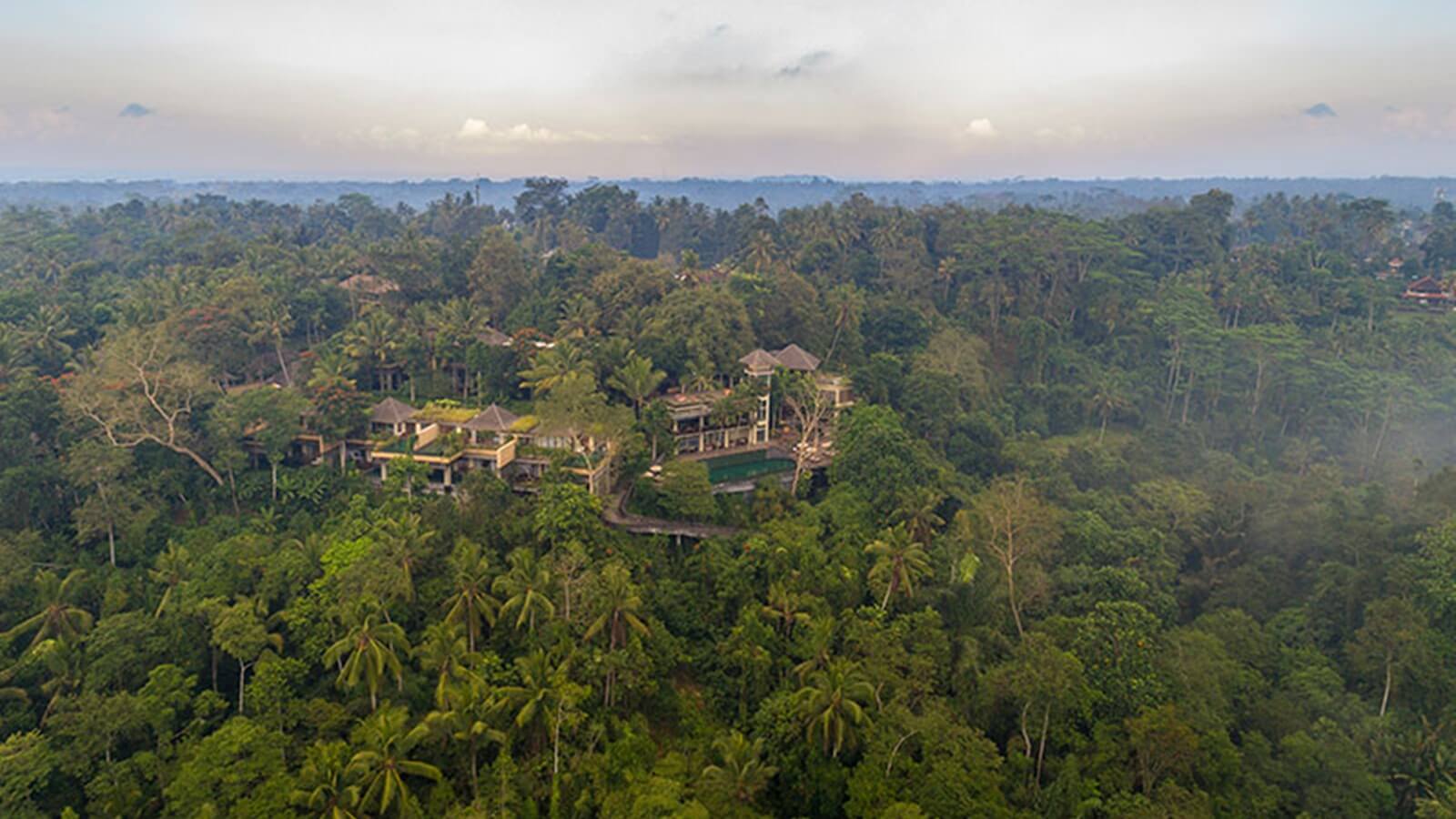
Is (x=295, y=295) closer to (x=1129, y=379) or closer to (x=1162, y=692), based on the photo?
(x=1162, y=692)

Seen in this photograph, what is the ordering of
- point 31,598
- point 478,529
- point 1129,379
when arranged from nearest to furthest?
point 31,598, point 478,529, point 1129,379

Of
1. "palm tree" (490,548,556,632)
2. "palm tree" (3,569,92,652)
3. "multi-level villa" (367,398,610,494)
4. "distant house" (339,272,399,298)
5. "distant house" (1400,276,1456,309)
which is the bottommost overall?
"palm tree" (3,569,92,652)

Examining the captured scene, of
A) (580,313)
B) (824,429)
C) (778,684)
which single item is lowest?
(778,684)

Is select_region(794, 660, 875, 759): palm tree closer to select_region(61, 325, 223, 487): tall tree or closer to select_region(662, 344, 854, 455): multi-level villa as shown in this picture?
select_region(662, 344, 854, 455): multi-level villa

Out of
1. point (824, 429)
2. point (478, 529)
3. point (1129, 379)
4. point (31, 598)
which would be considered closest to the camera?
point (31, 598)

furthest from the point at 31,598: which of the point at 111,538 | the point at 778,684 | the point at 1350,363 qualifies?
the point at 1350,363

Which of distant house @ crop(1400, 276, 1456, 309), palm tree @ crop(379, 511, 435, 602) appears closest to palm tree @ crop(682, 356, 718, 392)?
palm tree @ crop(379, 511, 435, 602)

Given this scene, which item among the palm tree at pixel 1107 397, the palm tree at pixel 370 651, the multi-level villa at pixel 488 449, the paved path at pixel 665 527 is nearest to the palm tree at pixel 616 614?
the palm tree at pixel 370 651
